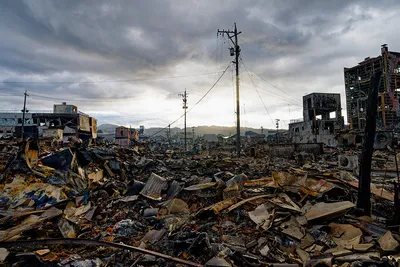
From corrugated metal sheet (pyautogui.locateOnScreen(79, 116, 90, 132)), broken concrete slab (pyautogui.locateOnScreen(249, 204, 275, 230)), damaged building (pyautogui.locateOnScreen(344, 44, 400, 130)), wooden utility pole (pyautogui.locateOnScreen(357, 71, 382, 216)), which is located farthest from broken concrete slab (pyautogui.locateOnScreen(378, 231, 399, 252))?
corrugated metal sheet (pyautogui.locateOnScreen(79, 116, 90, 132))

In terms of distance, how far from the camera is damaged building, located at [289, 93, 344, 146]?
3750 cm

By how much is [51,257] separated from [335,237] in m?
5.49

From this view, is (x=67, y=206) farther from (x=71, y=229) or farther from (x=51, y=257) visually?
(x=51, y=257)

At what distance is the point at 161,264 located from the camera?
11.6ft

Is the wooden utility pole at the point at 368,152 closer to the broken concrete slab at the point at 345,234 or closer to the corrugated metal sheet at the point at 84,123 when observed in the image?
the broken concrete slab at the point at 345,234

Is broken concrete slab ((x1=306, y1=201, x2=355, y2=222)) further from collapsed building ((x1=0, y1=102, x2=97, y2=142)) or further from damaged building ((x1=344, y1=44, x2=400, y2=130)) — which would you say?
damaged building ((x1=344, y1=44, x2=400, y2=130))

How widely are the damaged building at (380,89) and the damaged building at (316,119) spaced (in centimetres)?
462

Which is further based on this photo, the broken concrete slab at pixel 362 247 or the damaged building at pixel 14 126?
the damaged building at pixel 14 126

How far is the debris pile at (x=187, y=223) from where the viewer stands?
3.55 m

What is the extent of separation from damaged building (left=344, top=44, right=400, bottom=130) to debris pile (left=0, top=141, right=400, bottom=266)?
119 feet

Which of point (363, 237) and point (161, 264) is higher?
point (363, 237)

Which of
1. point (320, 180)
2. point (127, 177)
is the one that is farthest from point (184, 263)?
point (127, 177)

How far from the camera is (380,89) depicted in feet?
137

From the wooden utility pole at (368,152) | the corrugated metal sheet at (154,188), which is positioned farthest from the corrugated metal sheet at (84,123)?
the wooden utility pole at (368,152)
